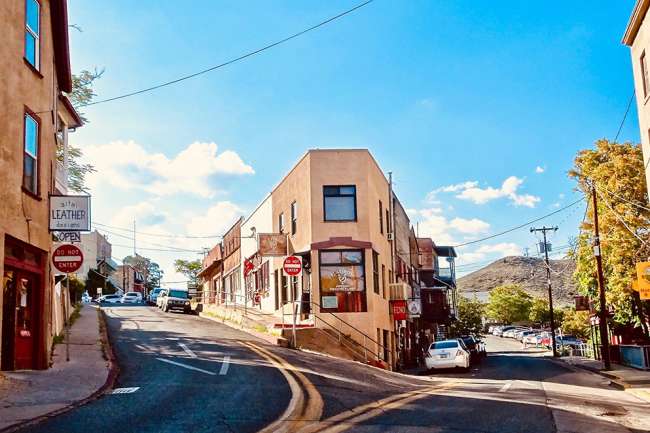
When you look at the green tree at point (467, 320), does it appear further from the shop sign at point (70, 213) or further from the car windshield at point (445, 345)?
the shop sign at point (70, 213)

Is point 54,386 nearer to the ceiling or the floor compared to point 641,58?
nearer to the floor

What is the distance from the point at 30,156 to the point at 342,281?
652 inches

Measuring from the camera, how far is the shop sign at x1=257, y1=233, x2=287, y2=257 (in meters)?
32.8

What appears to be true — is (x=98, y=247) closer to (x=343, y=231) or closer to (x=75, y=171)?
(x=75, y=171)

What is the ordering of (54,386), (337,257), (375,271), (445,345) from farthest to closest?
(445,345) < (375,271) < (337,257) < (54,386)

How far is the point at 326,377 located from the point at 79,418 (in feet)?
24.4

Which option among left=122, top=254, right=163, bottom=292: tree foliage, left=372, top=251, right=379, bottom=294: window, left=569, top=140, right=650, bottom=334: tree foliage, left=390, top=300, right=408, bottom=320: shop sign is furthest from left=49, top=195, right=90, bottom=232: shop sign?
left=122, top=254, right=163, bottom=292: tree foliage

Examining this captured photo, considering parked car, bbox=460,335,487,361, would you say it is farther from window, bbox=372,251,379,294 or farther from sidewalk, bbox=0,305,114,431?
sidewalk, bbox=0,305,114,431

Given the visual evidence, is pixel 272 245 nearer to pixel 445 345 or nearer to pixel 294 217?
pixel 294 217

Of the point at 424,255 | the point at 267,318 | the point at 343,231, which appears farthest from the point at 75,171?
the point at 424,255

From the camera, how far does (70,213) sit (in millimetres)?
16375

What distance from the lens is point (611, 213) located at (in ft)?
123

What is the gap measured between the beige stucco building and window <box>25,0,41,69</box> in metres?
19.8

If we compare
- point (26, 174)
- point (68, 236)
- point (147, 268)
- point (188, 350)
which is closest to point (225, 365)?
point (188, 350)
